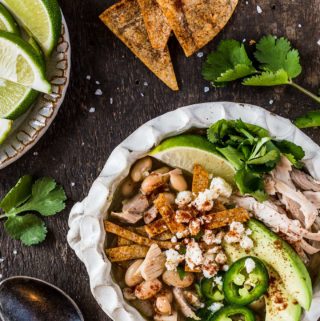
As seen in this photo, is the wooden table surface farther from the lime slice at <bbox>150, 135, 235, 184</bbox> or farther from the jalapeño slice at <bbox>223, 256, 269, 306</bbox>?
the jalapeño slice at <bbox>223, 256, 269, 306</bbox>

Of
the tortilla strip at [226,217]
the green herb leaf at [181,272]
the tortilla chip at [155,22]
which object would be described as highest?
the tortilla chip at [155,22]

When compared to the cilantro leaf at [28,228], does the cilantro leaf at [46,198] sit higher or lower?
higher

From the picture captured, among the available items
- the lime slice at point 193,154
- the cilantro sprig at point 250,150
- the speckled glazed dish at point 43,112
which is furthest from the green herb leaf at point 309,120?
the speckled glazed dish at point 43,112

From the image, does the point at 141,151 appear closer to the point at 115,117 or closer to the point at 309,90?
the point at 115,117

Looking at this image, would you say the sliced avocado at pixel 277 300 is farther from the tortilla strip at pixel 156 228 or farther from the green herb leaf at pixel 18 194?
the green herb leaf at pixel 18 194

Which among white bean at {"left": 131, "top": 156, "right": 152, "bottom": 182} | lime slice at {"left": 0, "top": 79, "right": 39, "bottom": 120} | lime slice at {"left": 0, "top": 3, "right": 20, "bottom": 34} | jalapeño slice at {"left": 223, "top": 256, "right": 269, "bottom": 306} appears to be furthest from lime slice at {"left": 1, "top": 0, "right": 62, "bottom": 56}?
jalapeño slice at {"left": 223, "top": 256, "right": 269, "bottom": 306}

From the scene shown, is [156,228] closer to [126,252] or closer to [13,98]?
[126,252]

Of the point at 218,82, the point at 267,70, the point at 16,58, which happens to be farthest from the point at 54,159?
the point at 267,70
